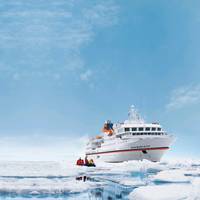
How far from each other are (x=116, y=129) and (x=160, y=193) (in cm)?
4608

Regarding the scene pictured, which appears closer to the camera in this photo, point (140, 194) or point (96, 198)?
point (140, 194)

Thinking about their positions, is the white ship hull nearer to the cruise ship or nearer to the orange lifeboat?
the cruise ship

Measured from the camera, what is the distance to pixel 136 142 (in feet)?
175

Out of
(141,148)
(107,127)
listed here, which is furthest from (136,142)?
(107,127)

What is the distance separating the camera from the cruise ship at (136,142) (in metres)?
53.7

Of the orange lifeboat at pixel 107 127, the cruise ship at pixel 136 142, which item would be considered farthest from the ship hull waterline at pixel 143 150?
the orange lifeboat at pixel 107 127

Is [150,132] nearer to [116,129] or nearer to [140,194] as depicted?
[116,129]

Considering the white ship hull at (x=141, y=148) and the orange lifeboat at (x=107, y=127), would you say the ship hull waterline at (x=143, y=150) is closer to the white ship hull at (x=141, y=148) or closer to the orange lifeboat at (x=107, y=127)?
the white ship hull at (x=141, y=148)

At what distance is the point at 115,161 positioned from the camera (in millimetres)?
56062

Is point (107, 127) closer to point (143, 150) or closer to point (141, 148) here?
point (141, 148)

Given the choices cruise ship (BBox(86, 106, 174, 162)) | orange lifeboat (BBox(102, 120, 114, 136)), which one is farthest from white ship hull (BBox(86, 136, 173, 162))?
A: orange lifeboat (BBox(102, 120, 114, 136))

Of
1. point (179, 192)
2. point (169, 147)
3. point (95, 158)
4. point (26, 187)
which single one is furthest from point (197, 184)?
point (95, 158)

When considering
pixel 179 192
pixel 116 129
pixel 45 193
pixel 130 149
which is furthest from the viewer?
pixel 116 129

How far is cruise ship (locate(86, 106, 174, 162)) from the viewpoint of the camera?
5369 cm
